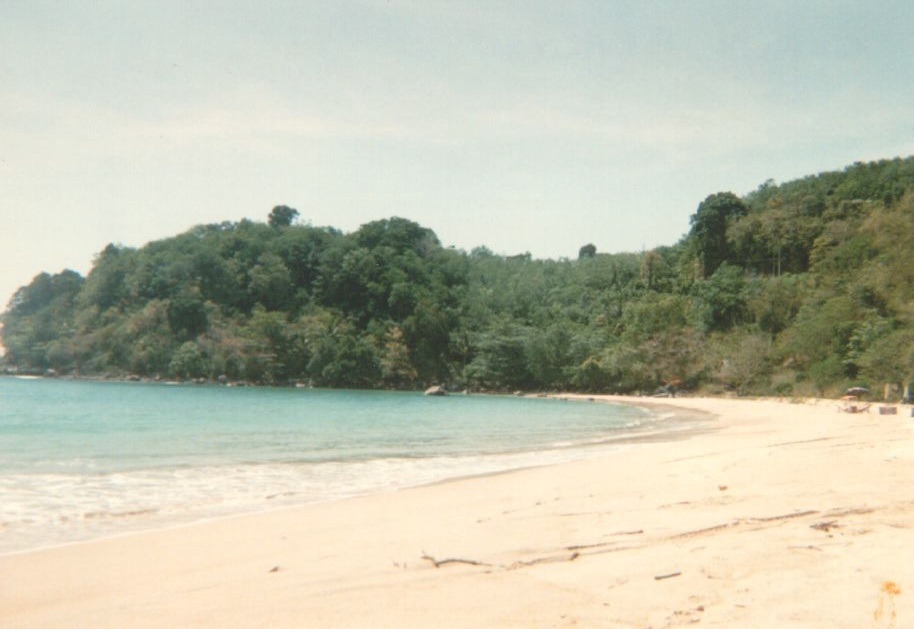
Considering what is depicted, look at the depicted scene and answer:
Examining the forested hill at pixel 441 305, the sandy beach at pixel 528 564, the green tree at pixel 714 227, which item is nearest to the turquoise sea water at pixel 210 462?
the sandy beach at pixel 528 564

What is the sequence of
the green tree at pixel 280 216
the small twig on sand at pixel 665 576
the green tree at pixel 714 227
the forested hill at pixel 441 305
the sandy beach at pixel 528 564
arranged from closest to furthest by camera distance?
the sandy beach at pixel 528 564 < the small twig on sand at pixel 665 576 < the forested hill at pixel 441 305 < the green tree at pixel 714 227 < the green tree at pixel 280 216

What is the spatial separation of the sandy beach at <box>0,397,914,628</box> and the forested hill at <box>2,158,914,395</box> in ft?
159

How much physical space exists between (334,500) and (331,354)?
71.9 meters

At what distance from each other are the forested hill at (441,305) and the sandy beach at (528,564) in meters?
48.4

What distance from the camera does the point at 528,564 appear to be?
463 cm

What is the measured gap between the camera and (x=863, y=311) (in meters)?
39.8

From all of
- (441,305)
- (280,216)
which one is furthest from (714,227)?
(280,216)

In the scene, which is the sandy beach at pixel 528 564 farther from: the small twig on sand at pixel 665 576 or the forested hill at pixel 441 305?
the forested hill at pixel 441 305

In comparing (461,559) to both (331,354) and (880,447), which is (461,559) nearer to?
(880,447)

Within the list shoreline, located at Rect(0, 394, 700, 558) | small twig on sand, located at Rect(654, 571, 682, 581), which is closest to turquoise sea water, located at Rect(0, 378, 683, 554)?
shoreline, located at Rect(0, 394, 700, 558)

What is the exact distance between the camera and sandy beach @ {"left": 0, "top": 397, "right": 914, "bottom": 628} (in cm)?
364

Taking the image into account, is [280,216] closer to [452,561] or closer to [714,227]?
[714,227]

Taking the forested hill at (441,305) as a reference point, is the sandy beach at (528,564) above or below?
below

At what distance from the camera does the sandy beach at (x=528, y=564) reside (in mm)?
3639
